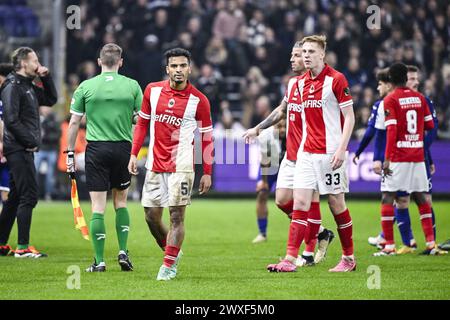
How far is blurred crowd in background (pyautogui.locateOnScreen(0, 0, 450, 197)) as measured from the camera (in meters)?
25.2

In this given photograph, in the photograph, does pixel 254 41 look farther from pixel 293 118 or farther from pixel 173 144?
pixel 173 144

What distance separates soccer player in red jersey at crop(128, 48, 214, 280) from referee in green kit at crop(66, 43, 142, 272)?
0.76 metres

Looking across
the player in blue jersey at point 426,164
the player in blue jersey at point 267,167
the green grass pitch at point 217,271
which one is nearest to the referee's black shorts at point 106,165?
the green grass pitch at point 217,271

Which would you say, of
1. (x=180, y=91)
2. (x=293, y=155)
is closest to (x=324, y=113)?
(x=293, y=155)

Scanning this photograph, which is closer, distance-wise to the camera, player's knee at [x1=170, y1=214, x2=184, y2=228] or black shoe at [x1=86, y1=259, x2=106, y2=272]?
player's knee at [x1=170, y1=214, x2=184, y2=228]

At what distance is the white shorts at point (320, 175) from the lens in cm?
1004

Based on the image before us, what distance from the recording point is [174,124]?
9.49m

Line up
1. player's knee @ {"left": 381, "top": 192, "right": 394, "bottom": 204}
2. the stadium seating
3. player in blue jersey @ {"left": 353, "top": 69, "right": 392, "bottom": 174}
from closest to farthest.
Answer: player in blue jersey @ {"left": 353, "top": 69, "right": 392, "bottom": 174}, player's knee @ {"left": 381, "top": 192, "right": 394, "bottom": 204}, the stadium seating

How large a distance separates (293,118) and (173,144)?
178 centimetres

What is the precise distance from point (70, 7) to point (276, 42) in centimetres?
559

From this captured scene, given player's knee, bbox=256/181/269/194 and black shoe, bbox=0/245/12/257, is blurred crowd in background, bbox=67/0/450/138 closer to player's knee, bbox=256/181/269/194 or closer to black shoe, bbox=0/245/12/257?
player's knee, bbox=256/181/269/194

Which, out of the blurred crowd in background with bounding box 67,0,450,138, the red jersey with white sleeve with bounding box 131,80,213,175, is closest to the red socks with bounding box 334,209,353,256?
the red jersey with white sleeve with bounding box 131,80,213,175

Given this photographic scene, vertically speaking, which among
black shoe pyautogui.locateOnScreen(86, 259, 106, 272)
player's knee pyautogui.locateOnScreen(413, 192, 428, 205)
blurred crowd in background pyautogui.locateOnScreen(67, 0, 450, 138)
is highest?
blurred crowd in background pyautogui.locateOnScreen(67, 0, 450, 138)

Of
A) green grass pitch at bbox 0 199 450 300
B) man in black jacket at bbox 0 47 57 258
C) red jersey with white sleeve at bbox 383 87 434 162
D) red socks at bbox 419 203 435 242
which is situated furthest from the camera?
red socks at bbox 419 203 435 242
